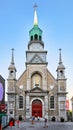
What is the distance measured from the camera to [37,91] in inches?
2734

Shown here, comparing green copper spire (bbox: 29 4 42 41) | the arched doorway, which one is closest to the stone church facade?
the arched doorway

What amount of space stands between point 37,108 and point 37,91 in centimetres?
422

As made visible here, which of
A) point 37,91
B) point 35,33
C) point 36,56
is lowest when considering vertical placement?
point 37,91

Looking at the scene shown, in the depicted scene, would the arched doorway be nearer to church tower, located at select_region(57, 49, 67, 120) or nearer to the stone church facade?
the stone church facade

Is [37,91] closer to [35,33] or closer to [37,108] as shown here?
[37,108]

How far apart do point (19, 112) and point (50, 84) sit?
10.4 meters

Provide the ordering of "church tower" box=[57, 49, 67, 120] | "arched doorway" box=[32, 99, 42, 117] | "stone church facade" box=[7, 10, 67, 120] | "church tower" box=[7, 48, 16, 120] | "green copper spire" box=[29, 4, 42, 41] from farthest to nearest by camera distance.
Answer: "green copper spire" box=[29, 4, 42, 41] < "arched doorway" box=[32, 99, 42, 117] < "stone church facade" box=[7, 10, 67, 120] < "church tower" box=[57, 49, 67, 120] < "church tower" box=[7, 48, 16, 120]

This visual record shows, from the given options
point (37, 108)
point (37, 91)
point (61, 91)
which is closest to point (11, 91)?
point (37, 91)

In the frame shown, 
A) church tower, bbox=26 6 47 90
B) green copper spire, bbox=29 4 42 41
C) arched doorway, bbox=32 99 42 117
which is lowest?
arched doorway, bbox=32 99 42 117

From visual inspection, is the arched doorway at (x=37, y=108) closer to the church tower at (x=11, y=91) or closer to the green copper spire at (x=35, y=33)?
the church tower at (x=11, y=91)

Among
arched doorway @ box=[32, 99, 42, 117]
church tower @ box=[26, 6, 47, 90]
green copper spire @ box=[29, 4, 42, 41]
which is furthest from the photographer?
green copper spire @ box=[29, 4, 42, 41]

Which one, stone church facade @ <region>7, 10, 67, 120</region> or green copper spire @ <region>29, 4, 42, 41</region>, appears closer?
stone church facade @ <region>7, 10, 67, 120</region>

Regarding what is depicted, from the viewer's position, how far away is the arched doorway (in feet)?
228

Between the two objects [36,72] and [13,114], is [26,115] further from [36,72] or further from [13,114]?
[36,72]
